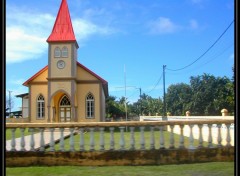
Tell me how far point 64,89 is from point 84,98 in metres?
1.13

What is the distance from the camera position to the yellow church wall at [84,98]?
15.9 meters

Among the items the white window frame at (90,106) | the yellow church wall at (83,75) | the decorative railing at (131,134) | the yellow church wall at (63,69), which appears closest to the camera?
the decorative railing at (131,134)

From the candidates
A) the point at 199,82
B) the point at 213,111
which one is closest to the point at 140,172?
the point at 213,111

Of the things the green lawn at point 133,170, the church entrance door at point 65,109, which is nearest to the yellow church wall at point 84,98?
the church entrance door at point 65,109

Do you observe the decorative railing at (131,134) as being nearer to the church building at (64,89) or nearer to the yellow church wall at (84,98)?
the church building at (64,89)

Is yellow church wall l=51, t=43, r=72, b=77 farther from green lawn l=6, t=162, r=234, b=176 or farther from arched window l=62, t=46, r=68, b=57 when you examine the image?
green lawn l=6, t=162, r=234, b=176

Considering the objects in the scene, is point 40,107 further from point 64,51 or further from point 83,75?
point 64,51

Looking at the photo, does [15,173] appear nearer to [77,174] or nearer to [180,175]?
[77,174]

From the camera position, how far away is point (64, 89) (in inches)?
632

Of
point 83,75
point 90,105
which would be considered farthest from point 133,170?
point 83,75

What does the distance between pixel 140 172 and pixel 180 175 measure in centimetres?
44

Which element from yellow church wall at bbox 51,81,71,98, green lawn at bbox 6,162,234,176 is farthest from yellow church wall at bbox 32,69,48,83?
green lawn at bbox 6,162,234,176

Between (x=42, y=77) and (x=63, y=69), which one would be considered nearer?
(x=63, y=69)

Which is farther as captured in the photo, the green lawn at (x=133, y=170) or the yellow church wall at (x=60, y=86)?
the yellow church wall at (x=60, y=86)
